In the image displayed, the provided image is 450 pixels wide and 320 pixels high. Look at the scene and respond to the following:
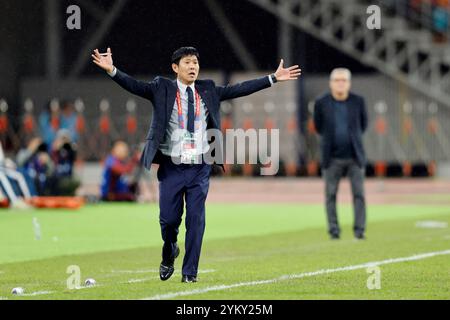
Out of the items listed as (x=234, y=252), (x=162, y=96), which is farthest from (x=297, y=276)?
(x=234, y=252)

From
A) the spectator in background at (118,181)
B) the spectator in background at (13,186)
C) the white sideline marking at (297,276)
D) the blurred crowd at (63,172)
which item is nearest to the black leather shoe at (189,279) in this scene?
the white sideline marking at (297,276)

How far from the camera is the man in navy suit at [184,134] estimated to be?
13.1 metres

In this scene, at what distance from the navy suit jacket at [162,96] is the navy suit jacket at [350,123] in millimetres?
7168

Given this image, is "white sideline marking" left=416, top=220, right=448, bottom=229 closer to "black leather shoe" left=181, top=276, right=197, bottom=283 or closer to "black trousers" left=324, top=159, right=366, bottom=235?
"black trousers" left=324, top=159, right=366, bottom=235

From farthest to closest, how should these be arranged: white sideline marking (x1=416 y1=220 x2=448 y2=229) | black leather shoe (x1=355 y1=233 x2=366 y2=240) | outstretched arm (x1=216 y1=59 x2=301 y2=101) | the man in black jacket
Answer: white sideline marking (x1=416 y1=220 x2=448 y2=229)
the man in black jacket
black leather shoe (x1=355 y1=233 x2=366 y2=240)
outstretched arm (x1=216 y1=59 x2=301 y2=101)

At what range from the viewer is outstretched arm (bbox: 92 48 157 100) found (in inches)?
→ 508

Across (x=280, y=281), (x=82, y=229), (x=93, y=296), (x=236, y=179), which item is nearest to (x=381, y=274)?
(x=280, y=281)

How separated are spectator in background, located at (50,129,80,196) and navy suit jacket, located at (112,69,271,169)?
1717 centimetres

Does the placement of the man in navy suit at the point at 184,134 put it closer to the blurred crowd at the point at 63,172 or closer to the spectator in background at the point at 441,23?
the blurred crowd at the point at 63,172

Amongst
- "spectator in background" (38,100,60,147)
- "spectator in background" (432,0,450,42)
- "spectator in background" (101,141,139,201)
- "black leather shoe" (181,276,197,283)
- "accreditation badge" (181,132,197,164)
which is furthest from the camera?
"spectator in background" (432,0,450,42)

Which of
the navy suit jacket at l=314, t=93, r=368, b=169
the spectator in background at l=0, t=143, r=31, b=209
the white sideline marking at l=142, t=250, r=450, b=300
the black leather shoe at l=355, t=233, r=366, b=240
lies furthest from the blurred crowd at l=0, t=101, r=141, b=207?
the white sideline marking at l=142, t=250, r=450, b=300

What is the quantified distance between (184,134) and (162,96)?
0.41 meters

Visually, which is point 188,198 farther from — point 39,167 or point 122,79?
point 39,167
